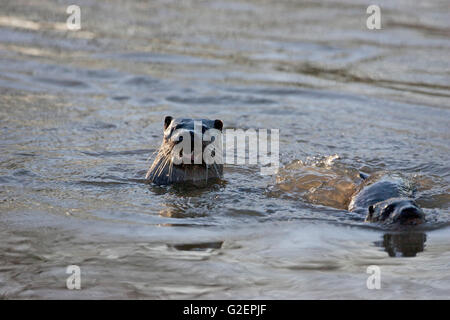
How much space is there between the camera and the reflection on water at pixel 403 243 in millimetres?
4594

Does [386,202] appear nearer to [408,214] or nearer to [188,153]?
[408,214]

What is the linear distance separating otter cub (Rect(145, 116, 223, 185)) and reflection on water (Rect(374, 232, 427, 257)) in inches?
63.6

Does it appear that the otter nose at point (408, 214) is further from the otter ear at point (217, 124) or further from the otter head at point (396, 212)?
the otter ear at point (217, 124)

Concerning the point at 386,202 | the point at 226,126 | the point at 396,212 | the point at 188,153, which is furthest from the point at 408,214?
the point at 226,126

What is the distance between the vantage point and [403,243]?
4738 millimetres

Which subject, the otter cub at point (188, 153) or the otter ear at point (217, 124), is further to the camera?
the otter ear at point (217, 124)

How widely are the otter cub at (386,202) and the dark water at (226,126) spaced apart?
0.11 metres

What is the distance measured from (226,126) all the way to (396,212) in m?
3.32

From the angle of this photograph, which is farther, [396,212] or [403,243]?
[396,212]

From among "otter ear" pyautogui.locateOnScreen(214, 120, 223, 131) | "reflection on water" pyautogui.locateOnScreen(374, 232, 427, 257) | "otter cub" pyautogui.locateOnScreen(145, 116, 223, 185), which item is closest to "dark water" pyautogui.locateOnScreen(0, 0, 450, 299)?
"reflection on water" pyautogui.locateOnScreen(374, 232, 427, 257)

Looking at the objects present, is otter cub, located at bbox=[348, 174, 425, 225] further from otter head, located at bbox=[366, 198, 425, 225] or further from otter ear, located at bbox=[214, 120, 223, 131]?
otter ear, located at bbox=[214, 120, 223, 131]

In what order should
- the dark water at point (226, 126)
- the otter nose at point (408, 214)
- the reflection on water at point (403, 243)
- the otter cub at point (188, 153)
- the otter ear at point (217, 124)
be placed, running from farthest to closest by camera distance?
the otter ear at point (217, 124) < the otter cub at point (188, 153) < the otter nose at point (408, 214) < the reflection on water at point (403, 243) < the dark water at point (226, 126)

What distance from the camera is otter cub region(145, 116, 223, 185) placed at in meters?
5.65

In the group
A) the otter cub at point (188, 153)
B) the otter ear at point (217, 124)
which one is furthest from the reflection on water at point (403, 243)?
the otter ear at point (217, 124)
